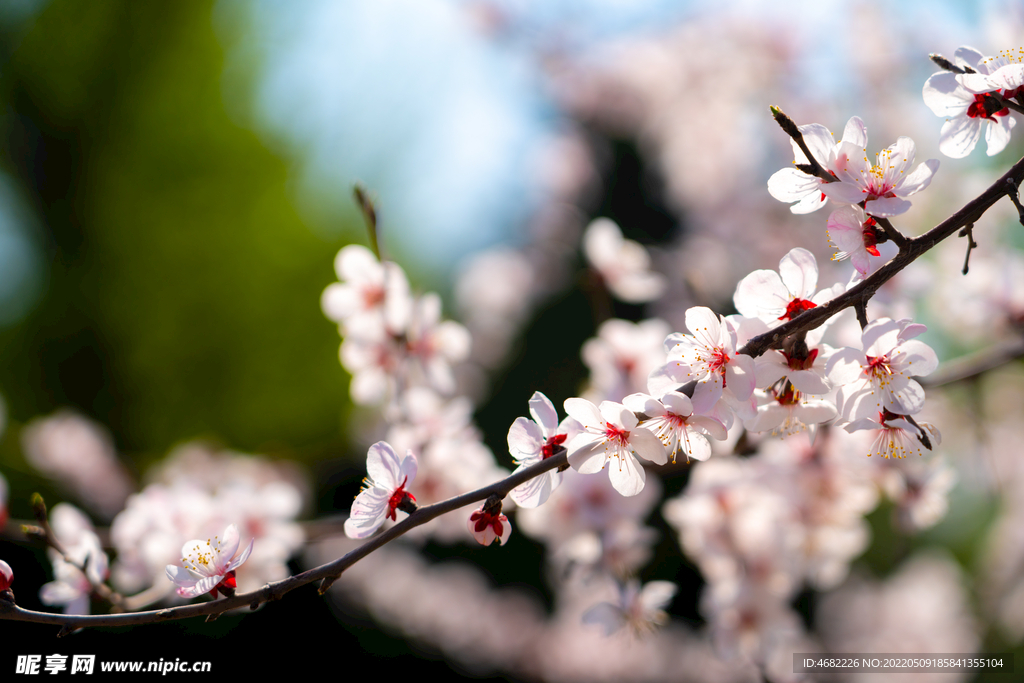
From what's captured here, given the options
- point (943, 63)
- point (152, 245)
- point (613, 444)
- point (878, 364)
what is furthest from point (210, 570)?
point (152, 245)

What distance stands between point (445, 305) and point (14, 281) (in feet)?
14.6

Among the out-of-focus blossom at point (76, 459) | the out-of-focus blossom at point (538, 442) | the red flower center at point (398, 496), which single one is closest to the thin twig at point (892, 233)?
the out-of-focus blossom at point (538, 442)

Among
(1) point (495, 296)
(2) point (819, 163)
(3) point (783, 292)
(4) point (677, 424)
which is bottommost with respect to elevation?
(4) point (677, 424)

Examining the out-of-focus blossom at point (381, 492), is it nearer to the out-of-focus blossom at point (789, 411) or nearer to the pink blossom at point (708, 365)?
the pink blossom at point (708, 365)

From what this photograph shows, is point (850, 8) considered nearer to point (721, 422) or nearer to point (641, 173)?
point (641, 173)

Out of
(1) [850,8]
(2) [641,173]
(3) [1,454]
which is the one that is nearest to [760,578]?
Result: (1) [850,8]

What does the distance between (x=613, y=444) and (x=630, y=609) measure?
0.67 meters

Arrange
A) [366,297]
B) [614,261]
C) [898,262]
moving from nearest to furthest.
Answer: [898,262] < [366,297] < [614,261]

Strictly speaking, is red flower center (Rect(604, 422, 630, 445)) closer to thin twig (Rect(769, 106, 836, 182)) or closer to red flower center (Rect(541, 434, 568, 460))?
red flower center (Rect(541, 434, 568, 460))

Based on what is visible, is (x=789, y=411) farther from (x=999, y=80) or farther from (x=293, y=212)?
(x=293, y=212)

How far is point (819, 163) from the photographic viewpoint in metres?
0.67

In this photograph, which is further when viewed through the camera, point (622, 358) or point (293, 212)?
point (293, 212)

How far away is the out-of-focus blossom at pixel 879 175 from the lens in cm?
64

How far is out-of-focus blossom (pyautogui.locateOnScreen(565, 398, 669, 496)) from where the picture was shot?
0.64m
